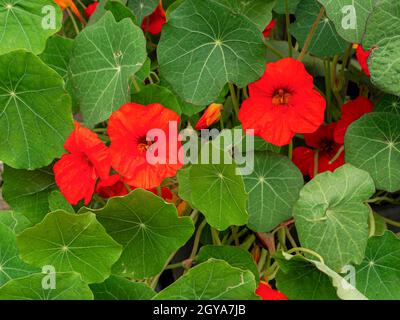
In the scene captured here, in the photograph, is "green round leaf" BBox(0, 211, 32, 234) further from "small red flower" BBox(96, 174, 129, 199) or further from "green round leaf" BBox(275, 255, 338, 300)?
"green round leaf" BBox(275, 255, 338, 300)

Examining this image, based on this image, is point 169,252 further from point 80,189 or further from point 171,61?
point 171,61

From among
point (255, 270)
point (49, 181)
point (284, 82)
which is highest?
point (284, 82)

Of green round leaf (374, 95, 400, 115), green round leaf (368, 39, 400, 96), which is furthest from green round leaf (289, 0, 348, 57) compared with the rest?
green round leaf (368, 39, 400, 96)

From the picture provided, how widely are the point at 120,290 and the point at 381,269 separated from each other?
0.38m

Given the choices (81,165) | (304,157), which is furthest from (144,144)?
(304,157)

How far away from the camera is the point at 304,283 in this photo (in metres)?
0.94

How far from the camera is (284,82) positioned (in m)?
1.02

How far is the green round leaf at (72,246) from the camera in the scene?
2.87 feet

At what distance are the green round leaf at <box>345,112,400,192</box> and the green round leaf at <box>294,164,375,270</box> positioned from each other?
0.30 feet

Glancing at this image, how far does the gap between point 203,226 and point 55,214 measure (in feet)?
1.03

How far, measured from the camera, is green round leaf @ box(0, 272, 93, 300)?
0.82 m

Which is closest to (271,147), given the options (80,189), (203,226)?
(203,226)

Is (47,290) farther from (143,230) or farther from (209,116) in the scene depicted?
(209,116)

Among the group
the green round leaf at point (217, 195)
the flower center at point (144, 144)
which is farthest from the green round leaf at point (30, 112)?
the green round leaf at point (217, 195)
